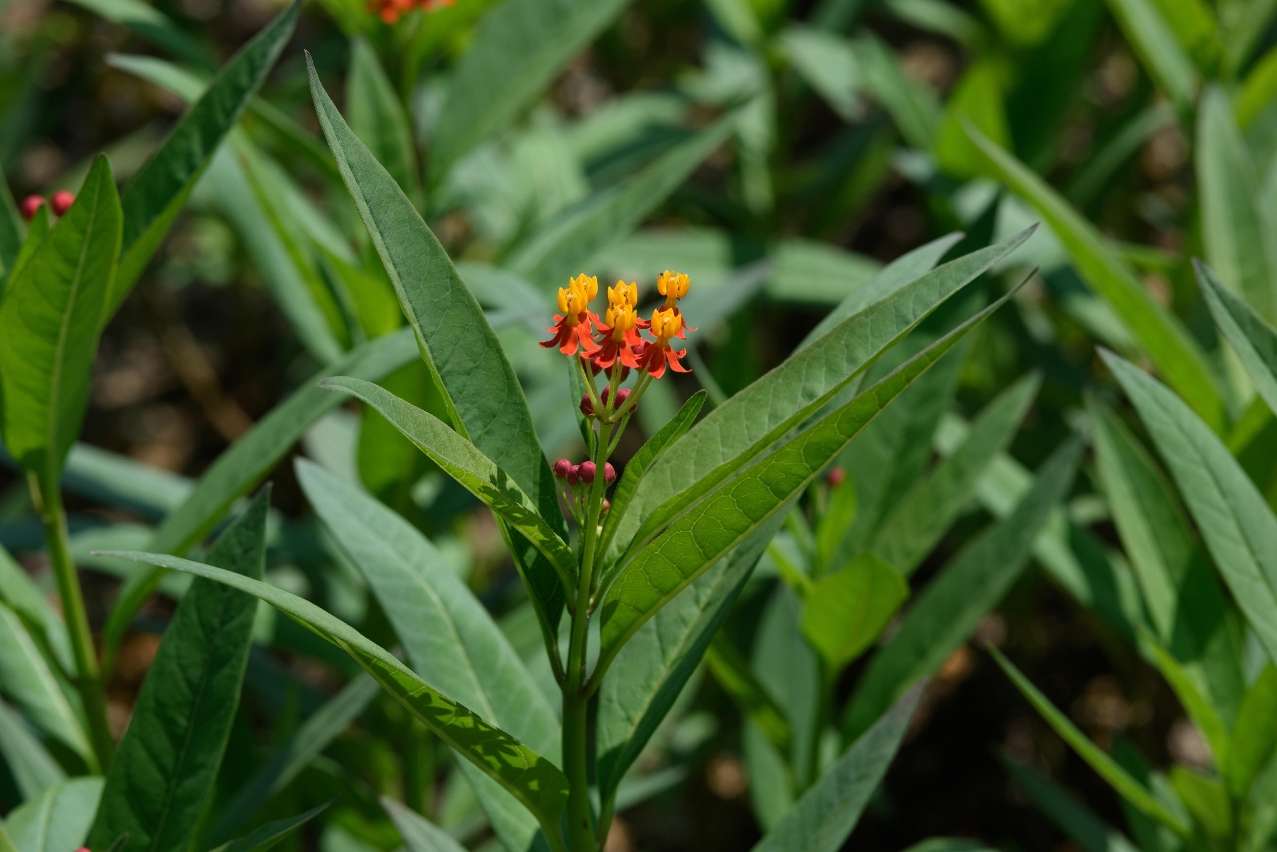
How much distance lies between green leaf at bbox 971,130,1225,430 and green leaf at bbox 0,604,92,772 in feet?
4.30

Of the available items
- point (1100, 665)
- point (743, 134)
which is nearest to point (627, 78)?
point (743, 134)

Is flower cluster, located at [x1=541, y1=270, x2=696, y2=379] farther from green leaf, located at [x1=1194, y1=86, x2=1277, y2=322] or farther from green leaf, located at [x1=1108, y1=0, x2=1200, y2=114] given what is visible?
green leaf, located at [x1=1108, y1=0, x2=1200, y2=114]

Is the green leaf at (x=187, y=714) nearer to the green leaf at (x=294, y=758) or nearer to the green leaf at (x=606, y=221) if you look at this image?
the green leaf at (x=294, y=758)

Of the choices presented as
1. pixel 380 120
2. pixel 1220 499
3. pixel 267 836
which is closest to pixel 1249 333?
pixel 1220 499

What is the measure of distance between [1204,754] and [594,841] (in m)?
1.95

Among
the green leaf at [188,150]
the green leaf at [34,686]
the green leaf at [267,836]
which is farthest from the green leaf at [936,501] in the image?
the green leaf at [34,686]

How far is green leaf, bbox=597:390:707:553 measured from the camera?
0.88 m

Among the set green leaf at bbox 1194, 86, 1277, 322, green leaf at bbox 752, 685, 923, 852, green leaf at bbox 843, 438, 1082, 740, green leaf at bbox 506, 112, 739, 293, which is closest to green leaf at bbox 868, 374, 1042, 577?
green leaf at bbox 843, 438, 1082, 740

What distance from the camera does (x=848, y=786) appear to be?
1.08 meters

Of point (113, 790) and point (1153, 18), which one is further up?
point (1153, 18)

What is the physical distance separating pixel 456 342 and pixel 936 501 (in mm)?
705

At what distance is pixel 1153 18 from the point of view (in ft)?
6.77

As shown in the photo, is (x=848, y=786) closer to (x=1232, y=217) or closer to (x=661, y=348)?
(x=661, y=348)

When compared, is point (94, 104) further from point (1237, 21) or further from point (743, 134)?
point (1237, 21)
